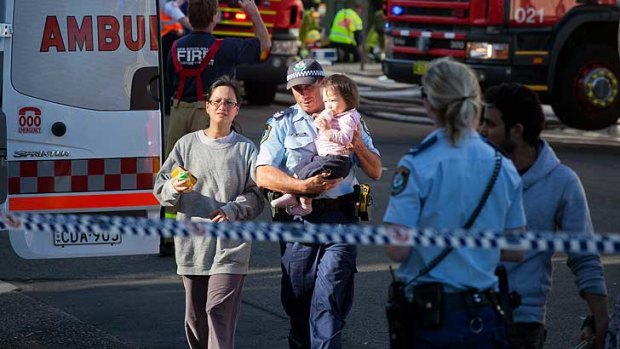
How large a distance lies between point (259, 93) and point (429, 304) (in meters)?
14.4

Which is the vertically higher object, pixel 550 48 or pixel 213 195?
pixel 550 48

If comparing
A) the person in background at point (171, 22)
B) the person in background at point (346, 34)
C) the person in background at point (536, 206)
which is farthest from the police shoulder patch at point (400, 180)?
the person in background at point (346, 34)

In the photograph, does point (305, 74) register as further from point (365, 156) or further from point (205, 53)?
point (205, 53)

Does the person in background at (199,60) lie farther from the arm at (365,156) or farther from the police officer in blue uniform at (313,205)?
the arm at (365,156)

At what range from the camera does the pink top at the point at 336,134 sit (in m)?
5.56

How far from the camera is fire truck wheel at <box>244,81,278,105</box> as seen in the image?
→ 18.0 meters

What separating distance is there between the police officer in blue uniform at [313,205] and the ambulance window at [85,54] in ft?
4.72

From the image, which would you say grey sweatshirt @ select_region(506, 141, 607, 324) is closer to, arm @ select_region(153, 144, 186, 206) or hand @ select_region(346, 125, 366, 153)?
Result: hand @ select_region(346, 125, 366, 153)

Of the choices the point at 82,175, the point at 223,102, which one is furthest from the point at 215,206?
the point at 82,175

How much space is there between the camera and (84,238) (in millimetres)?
6953

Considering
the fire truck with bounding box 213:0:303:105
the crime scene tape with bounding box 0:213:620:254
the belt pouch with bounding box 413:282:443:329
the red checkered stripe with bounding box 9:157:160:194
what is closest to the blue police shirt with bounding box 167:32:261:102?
the red checkered stripe with bounding box 9:157:160:194

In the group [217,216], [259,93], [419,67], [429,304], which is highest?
[429,304]

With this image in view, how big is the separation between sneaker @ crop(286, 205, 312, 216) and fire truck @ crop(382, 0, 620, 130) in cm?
909

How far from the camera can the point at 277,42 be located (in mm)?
17016
